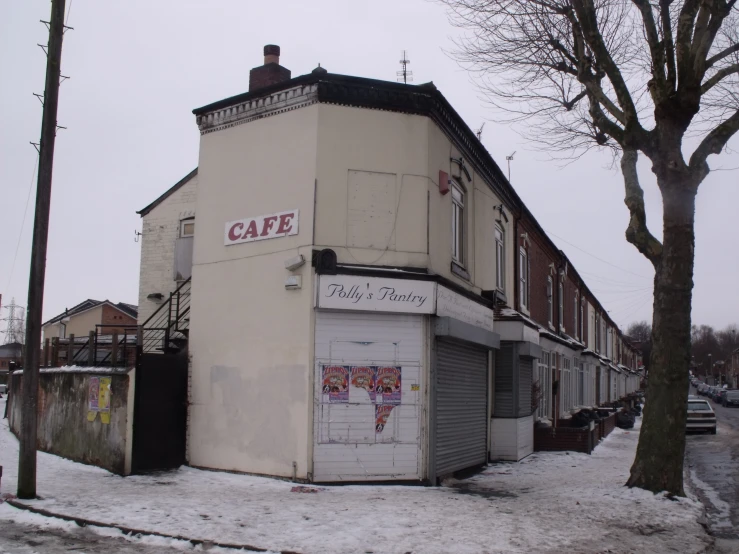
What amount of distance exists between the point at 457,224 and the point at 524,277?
7.47 metres

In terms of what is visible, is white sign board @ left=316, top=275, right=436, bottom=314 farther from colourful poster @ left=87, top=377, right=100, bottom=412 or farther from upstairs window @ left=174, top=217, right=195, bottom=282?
upstairs window @ left=174, top=217, right=195, bottom=282

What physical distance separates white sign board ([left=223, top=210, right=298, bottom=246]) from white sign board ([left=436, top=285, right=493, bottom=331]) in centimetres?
290

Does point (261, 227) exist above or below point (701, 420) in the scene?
above

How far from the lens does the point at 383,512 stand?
31.4ft

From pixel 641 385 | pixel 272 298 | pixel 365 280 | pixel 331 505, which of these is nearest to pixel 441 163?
pixel 365 280

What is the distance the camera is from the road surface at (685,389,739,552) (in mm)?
9562

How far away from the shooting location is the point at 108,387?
1301 centimetres

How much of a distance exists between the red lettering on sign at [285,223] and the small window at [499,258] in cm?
774

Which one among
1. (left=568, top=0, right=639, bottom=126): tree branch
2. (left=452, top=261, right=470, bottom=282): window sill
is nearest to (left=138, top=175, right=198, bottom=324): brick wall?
(left=452, top=261, right=470, bottom=282): window sill

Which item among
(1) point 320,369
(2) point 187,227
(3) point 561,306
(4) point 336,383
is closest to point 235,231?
(1) point 320,369

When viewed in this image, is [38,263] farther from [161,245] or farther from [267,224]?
[161,245]

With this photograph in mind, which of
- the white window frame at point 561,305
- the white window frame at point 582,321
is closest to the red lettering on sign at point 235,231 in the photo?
the white window frame at point 561,305

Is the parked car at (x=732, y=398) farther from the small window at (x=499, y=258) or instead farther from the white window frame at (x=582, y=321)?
the small window at (x=499, y=258)

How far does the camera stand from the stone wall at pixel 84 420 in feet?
41.2
